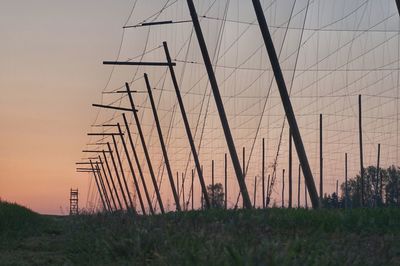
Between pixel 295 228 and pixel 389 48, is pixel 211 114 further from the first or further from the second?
pixel 295 228

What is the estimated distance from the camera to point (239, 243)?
7910mm

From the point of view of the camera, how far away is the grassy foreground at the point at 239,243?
6.74m

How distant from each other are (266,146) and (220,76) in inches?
327

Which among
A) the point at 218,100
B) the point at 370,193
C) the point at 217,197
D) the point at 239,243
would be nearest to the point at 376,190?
the point at 370,193

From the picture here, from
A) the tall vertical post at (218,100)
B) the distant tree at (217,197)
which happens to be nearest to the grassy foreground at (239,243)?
the tall vertical post at (218,100)

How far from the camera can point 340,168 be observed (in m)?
48.1

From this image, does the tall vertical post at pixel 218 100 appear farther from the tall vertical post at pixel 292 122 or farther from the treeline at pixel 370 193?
the treeline at pixel 370 193

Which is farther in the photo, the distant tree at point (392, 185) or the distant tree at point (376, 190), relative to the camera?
the distant tree at point (376, 190)

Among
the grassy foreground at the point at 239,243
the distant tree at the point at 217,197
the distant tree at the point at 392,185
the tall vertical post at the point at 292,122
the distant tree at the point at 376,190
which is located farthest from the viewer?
the distant tree at the point at 376,190

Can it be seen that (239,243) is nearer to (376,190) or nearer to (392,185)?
(376,190)

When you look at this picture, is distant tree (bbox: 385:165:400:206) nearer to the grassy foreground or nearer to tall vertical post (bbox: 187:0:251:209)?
tall vertical post (bbox: 187:0:251:209)

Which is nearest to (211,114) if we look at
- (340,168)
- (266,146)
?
(266,146)

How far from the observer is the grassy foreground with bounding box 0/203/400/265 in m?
6.74

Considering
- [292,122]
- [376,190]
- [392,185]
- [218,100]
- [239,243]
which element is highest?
[218,100]
